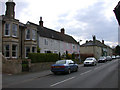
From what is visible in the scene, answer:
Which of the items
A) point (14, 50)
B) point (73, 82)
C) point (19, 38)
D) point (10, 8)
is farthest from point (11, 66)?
point (10, 8)

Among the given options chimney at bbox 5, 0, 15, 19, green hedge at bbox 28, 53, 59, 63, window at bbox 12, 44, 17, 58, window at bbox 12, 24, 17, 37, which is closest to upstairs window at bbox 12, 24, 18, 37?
window at bbox 12, 24, 17, 37

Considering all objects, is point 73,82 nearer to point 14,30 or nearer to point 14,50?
point 14,50

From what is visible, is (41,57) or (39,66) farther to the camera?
(41,57)

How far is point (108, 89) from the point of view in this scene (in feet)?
29.1

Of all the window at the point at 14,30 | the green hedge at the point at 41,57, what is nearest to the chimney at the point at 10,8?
the window at the point at 14,30

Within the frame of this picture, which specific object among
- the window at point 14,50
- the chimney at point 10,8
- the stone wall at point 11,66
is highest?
the chimney at point 10,8

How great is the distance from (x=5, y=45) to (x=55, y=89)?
17.3 metres

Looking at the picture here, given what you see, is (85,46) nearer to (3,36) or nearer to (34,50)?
(34,50)

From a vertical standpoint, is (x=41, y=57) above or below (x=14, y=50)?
below

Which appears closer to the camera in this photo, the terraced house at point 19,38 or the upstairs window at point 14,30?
the terraced house at point 19,38

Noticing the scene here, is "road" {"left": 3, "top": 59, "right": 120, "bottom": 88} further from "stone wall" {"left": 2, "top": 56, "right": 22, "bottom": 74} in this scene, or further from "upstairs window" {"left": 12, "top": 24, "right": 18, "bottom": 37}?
"upstairs window" {"left": 12, "top": 24, "right": 18, "bottom": 37}

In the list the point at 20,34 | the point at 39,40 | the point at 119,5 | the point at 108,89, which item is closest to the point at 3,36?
the point at 20,34

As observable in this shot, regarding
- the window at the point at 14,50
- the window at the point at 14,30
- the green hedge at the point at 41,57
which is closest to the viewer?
the green hedge at the point at 41,57

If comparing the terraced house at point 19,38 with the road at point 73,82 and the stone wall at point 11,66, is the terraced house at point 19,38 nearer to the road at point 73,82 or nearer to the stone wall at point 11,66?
the stone wall at point 11,66
